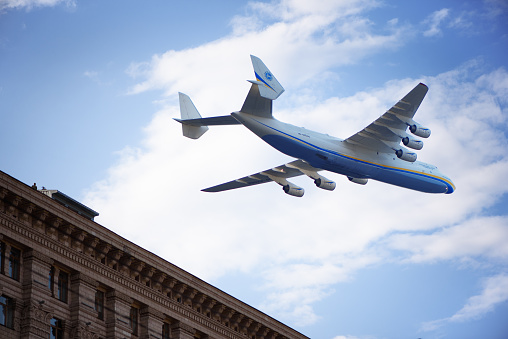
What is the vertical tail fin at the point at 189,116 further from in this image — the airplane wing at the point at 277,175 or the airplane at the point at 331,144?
the airplane wing at the point at 277,175

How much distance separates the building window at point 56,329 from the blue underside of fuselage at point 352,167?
1801 cm

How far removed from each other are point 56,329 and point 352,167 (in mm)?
24179

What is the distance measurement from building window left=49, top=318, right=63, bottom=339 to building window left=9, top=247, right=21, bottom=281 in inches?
104

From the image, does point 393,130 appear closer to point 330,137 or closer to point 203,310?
point 330,137

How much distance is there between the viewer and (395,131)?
59.2 meters

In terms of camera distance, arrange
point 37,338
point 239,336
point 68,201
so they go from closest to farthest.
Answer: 1. point 37,338
2. point 68,201
3. point 239,336

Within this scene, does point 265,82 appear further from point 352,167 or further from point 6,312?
point 6,312

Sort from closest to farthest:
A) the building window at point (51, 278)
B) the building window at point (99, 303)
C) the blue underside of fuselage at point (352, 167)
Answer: the building window at point (51, 278) < the building window at point (99, 303) < the blue underside of fuselage at point (352, 167)

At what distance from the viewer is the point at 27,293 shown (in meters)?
40.3

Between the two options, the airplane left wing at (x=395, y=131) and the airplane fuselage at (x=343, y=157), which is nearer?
the airplane fuselage at (x=343, y=157)

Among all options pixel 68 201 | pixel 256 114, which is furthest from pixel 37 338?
pixel 256 114

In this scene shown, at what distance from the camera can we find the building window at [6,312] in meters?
39.1

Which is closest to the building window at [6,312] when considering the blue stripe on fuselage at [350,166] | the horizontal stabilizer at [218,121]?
the horizontal stabilizer at [218,121]

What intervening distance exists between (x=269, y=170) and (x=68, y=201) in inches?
755
